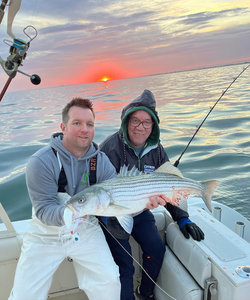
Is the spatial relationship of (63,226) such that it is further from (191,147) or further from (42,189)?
(191,147)

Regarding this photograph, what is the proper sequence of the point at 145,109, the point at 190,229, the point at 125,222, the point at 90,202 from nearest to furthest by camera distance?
the point at 90,202, the point at 125,222, the point at 190,229, the point at 145,109

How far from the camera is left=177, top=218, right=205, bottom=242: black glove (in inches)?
109

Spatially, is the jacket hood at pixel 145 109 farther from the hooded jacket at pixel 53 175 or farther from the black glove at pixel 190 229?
the black glove at pixel 190 229

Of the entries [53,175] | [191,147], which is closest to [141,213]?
[53,175]

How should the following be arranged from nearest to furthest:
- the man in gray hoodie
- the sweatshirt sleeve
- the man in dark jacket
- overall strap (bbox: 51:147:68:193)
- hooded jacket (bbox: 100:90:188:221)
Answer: the man in gray hoodie
the sweatshirt sleeve
overall strap (bbox: 51:147:68:193)
the man in dark jacket
hooded jacket (bbox: 100:90:188:221)

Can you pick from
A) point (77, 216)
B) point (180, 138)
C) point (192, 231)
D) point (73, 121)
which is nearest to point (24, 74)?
point (73, 121)

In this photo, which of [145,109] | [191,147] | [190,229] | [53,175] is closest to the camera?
[53,175]

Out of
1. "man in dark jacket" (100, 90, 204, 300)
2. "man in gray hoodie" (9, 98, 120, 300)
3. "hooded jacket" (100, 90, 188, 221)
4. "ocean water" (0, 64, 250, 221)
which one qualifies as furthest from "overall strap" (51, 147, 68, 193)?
"ocean water" (0, 64, 250, 221)

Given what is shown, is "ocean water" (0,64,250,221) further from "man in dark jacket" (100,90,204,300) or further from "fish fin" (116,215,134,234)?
"fish fin" (116,215,134,234)

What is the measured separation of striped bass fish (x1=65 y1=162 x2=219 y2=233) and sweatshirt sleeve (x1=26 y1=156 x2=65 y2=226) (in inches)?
14.0

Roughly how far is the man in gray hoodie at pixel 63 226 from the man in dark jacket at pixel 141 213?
0.34 metres

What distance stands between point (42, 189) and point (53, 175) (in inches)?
7.8

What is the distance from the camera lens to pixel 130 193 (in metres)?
2.50

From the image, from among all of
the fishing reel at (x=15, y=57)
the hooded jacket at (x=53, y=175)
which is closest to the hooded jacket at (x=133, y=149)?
the hooded jacket at (x=53, y=175)
